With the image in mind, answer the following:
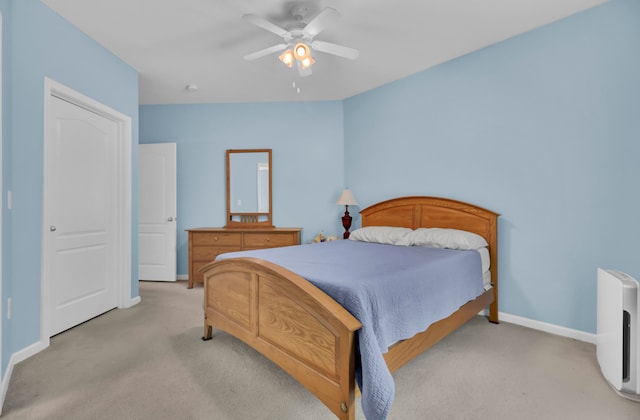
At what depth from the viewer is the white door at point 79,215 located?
2.51 m

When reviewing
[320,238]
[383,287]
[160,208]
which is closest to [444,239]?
[383,287]

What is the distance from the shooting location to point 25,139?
2195mm

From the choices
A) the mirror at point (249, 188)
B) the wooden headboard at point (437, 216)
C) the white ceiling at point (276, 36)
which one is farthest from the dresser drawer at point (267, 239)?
the white ceiling at point (276, 36)

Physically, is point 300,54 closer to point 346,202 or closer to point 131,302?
point 346,202

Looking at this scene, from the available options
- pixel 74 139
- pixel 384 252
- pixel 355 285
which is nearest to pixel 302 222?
pixel 384 252

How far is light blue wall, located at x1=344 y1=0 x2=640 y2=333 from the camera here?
226 cm

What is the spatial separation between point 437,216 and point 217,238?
2768 mm

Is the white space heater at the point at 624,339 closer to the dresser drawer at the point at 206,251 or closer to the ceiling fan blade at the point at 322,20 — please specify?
the ceiling fan blade at the point at 322,20

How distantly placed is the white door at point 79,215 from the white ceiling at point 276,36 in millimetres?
773

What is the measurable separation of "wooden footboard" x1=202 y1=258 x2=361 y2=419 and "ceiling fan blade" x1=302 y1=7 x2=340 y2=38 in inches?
64.6

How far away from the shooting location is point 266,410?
5.27 ft

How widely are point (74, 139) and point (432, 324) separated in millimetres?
3268

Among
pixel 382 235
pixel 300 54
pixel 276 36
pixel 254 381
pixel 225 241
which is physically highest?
pixel 276 36

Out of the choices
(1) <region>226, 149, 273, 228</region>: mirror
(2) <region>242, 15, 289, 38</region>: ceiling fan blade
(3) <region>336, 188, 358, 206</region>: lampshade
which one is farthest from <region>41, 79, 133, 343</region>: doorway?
(3) <region>336, 188, 358, 206</region>: lampshade
